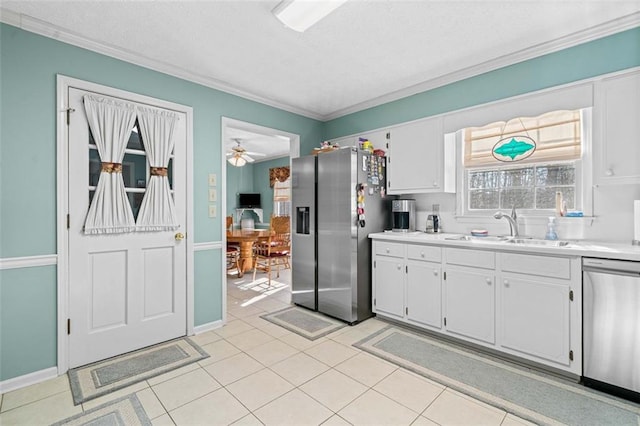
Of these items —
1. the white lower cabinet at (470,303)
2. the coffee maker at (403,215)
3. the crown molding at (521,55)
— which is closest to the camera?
the crown molding at (521,55)

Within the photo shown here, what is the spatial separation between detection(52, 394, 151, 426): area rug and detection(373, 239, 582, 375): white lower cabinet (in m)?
2.37

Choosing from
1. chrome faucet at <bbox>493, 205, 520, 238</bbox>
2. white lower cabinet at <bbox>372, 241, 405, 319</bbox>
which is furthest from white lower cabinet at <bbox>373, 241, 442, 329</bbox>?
chrome faucet at <bbox>493, 205, 520, 238</bbox>

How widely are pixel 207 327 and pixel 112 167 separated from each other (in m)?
1.83

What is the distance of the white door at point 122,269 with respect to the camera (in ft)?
8.10

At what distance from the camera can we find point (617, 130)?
7.46ft

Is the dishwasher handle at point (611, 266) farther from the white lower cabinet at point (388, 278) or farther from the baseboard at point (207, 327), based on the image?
the baseboard at point (207, 327)

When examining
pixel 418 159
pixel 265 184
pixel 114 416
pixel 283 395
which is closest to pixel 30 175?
pixel 114 416

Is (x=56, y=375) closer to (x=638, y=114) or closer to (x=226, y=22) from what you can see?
(x=226, y=22)

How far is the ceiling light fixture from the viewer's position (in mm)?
1971

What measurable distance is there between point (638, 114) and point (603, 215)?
30.7 inches

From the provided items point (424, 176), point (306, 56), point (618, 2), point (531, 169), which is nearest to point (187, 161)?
point (306, 56)

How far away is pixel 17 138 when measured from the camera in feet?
7.29

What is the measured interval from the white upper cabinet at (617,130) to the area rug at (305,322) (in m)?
2.73

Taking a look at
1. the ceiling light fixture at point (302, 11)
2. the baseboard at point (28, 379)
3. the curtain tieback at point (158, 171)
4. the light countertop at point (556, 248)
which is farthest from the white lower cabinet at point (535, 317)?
the baseboard at point (28, 379)
